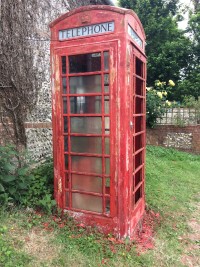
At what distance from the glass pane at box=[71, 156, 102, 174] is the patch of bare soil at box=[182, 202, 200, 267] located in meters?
1.58

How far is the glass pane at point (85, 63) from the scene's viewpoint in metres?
3.02

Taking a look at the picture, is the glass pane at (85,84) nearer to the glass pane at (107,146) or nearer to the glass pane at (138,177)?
the glass pane at (107,146)

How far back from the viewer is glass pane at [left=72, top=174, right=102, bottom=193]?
10.6 feet

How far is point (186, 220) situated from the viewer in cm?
409

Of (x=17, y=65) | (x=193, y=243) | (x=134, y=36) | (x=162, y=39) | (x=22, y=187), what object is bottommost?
(x=193, y=243)

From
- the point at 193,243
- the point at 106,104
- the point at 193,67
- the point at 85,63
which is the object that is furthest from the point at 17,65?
the point at 193,67

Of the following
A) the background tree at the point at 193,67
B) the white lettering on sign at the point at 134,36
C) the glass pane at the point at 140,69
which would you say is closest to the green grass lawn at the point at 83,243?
the glass pane at the point at 140,69

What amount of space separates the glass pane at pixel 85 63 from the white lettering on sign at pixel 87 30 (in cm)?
27

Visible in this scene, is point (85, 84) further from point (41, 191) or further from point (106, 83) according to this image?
point (41, 191)

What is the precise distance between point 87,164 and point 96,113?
28.1 inches

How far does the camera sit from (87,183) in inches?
130

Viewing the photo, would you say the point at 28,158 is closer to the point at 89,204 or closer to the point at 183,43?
the point at 89,204

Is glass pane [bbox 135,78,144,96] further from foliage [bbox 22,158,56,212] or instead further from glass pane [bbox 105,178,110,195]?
foliage [bbox 22,158,56,212]

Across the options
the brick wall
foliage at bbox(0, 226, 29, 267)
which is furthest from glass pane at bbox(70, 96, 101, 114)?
the brick wall
